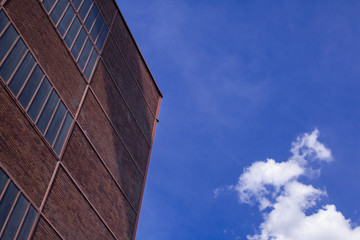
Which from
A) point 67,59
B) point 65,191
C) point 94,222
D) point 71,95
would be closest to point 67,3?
point 67,59

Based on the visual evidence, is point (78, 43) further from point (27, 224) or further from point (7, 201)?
point (27, 224)

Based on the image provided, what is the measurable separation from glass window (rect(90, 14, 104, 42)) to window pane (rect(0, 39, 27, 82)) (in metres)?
6.46

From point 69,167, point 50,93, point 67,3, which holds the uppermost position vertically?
point 67,3

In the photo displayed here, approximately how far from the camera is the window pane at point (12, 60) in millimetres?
13595

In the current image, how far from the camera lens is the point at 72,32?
62.8 feet

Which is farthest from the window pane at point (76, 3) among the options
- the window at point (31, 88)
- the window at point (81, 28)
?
the window at point (31, 88)

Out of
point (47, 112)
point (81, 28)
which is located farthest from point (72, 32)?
point (47, 112)

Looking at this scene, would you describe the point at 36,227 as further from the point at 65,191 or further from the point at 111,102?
the point at 111,102

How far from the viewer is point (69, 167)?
1619cm

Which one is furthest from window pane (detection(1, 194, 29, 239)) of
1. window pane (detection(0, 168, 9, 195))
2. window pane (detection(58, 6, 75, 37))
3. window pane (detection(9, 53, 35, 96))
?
window pane (detection(58, 6, 75, 37))

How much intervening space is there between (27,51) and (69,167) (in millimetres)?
5069

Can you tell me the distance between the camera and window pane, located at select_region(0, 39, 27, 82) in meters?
13.6

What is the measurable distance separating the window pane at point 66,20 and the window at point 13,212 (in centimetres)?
842

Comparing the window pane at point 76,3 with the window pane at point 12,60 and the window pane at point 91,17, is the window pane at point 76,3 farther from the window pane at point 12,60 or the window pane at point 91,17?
the window pane at point 12,60
